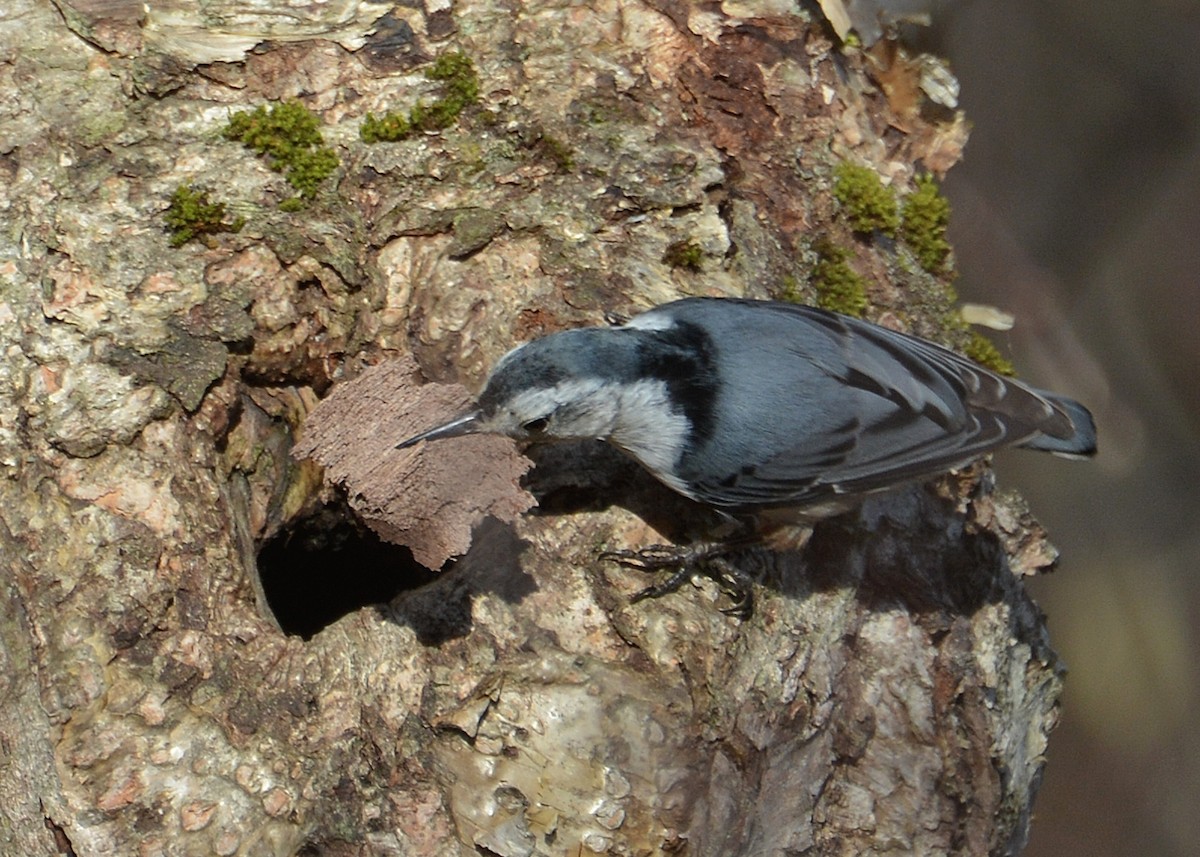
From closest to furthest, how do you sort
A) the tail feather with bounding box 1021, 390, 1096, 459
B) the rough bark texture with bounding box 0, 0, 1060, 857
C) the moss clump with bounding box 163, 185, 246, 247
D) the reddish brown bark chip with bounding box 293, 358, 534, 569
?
the rough bark texture with bounding box 0, 0, 1060, 857
the reddish brown bark chip with bounding box 293, 358, 534, 569
the moss clump with bounding box 163, 185, 246, 247
the tail feather with bounding box 1021, 390, 1096, 459

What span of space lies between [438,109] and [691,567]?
1.22 metres

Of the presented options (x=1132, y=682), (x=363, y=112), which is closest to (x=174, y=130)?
(x=363, y=112)

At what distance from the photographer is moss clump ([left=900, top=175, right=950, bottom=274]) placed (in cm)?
309

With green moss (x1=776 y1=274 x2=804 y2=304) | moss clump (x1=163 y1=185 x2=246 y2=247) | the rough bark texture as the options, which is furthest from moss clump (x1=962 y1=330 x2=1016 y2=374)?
moss clump (x1=163 y1=185 x2=246 y2=247)

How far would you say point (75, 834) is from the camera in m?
2.02

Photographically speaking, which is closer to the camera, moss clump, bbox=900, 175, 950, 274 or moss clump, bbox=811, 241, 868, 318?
moss clump, bbox=811, 241, 868, 318

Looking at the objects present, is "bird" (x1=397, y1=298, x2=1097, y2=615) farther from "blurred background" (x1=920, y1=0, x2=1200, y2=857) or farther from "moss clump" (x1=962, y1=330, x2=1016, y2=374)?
"blurred background" (x1=920, y1=0, x2=1200, y2=857)

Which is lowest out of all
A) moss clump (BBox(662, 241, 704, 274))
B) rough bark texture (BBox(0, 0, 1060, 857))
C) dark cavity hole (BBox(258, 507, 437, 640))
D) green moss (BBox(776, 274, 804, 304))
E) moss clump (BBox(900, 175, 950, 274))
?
dark cavity hole (BBox(258, 507, 437, 640))

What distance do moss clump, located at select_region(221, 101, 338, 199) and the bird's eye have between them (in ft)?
2.42

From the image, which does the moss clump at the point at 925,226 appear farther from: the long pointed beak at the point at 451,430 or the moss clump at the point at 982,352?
the long pointed beak at the point at 451,430

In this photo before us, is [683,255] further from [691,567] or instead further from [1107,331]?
[1107,331]

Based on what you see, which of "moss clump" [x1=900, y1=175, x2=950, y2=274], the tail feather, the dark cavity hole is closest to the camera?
the dark cavity hole

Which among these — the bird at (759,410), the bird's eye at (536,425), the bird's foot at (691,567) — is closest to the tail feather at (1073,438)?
the bird at (759,410)

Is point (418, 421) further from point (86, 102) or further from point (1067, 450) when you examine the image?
point (1067, 450)
